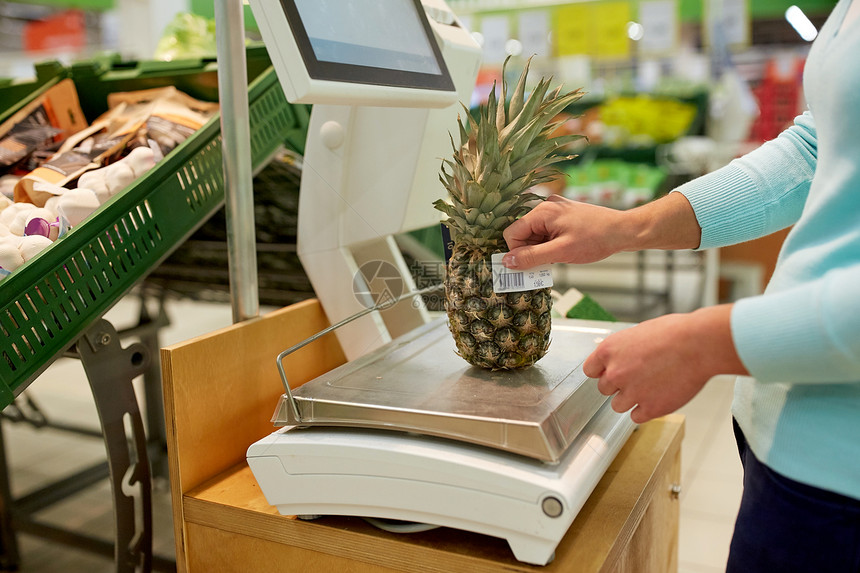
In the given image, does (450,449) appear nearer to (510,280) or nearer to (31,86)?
(510,280)

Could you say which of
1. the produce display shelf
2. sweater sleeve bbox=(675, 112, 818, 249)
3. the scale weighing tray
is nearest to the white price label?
the scale weighing tray

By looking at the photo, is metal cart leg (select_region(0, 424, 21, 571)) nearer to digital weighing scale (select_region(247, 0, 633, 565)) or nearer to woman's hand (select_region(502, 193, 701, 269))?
digital weighing scale (select_region(247, 0, 633, 565))

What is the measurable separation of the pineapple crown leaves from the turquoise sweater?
1.07 ft

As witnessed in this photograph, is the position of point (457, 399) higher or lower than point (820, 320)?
lower

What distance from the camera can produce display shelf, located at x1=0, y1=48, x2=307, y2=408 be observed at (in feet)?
3.51

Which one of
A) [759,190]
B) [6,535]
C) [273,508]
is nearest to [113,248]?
[273,508]

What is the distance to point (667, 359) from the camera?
753 mm

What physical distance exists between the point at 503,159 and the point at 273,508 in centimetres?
61

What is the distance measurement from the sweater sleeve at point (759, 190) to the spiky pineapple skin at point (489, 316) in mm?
259

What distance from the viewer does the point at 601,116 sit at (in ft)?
18.2

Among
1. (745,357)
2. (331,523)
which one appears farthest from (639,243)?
(331,523)

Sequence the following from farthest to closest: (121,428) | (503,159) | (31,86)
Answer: (31,86)
(121,428)
(503,159)

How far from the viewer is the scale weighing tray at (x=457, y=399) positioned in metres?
0.86

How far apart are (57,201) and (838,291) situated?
1.23 metres
